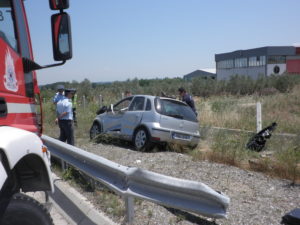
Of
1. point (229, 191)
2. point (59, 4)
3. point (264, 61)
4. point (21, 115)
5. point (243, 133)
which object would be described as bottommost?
point (229, 191)

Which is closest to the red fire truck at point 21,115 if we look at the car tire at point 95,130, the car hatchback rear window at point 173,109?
the car hatchback rear window at point 173,109

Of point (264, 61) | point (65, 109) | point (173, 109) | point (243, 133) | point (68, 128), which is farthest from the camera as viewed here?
point (264, 61)

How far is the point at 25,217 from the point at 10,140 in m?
0.63

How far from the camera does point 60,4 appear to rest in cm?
385

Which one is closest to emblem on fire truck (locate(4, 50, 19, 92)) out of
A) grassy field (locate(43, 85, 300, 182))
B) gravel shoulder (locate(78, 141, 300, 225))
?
gravel shoulder (locate(78, 141, 300, 225))

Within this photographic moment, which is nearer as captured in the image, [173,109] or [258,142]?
[258,142]

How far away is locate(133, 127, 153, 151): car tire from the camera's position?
34.4ft

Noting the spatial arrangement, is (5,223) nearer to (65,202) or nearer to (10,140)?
(10,140)

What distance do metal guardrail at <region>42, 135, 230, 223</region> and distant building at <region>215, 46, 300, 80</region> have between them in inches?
2303

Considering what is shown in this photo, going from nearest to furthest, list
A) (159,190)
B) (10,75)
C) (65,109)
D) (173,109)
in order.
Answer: (10,75) < (159,190) < (65,109) < (173,109)

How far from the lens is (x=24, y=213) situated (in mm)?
3033

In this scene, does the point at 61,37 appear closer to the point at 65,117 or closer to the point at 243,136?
the point at 65,117

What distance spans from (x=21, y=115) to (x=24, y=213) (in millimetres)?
881

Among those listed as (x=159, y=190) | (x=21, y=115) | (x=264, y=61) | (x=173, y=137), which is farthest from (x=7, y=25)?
(x=264, y=61)
